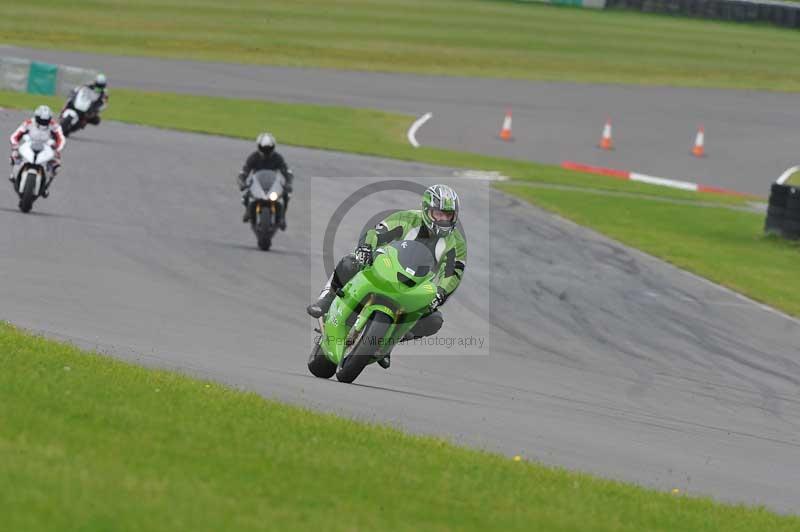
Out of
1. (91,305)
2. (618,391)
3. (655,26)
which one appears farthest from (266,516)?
(655,26)


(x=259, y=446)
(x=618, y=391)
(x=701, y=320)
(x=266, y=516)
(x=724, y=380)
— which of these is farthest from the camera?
(x=701, y=320)

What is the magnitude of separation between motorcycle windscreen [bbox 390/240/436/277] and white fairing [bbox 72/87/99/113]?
67.7ft

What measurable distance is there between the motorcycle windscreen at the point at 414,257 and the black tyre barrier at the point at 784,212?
14941 mm

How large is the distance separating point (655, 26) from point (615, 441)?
56.1 m

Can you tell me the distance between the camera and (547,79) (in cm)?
5294

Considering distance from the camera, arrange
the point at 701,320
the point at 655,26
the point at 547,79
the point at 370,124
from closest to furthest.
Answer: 1. the point at 701,320
2. the point at 370,124
3. the point at 547,79
4. the point at 655,26

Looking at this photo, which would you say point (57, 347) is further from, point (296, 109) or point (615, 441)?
point (296, 109)

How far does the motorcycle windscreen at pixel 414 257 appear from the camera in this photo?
37.0 ft

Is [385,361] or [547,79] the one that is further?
[547,79]

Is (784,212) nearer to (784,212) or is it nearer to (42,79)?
(784,212)

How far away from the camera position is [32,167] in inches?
811

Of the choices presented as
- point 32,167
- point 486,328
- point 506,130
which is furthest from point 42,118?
point 506,130

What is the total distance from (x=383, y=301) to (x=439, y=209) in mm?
860

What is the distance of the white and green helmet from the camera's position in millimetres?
11445
